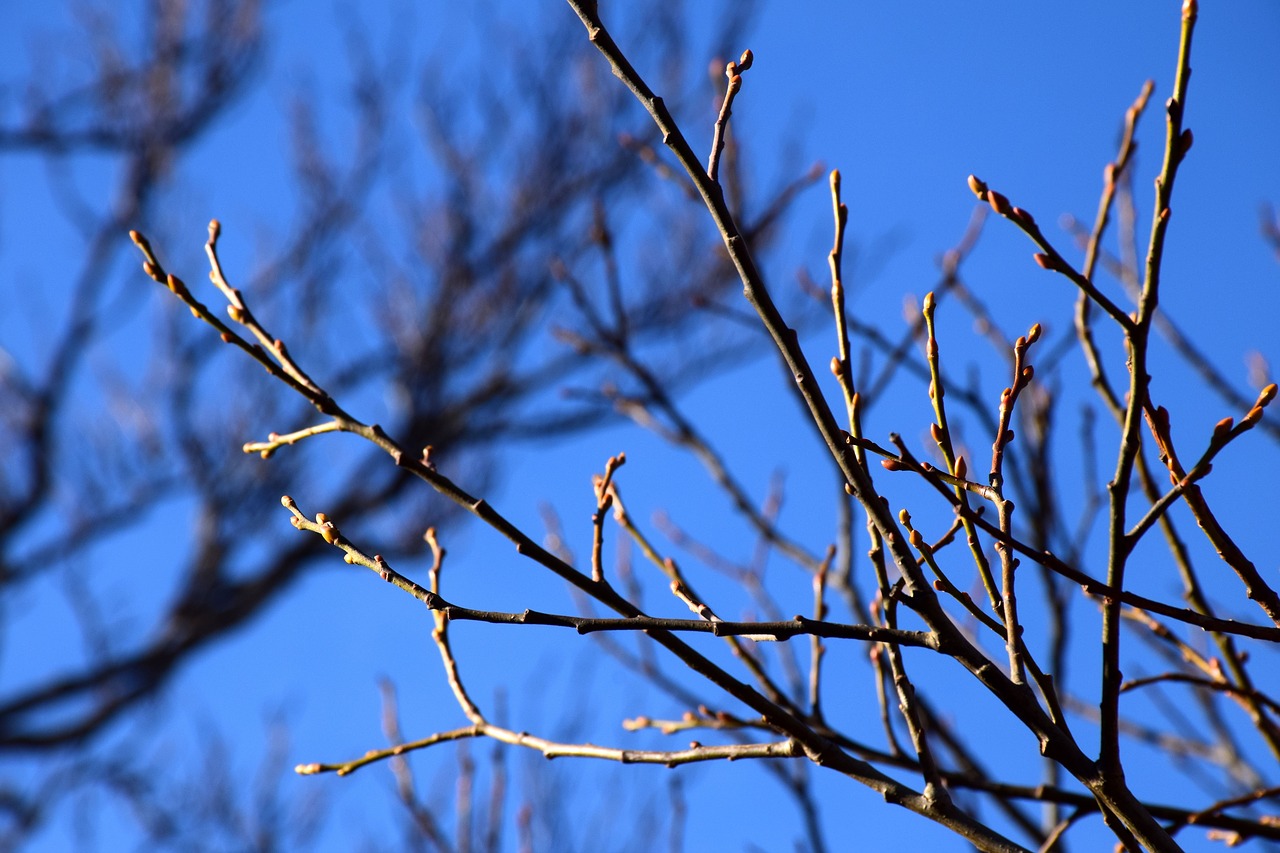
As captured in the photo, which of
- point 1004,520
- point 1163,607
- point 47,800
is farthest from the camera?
point 47,800

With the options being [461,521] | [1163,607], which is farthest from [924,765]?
[461,521]

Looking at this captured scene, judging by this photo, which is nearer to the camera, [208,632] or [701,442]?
[701,442]

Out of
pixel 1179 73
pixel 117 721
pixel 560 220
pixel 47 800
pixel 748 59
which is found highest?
pixel 560 220

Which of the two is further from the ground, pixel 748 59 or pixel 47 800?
pixel 47 800

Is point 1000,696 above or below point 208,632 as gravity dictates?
below

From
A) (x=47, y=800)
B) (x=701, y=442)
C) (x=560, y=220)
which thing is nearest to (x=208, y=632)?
(x=47, y=800)

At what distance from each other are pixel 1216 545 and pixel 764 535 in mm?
1056

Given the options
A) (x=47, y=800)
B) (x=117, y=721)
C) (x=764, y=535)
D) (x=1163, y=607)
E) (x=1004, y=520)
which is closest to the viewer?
(x=1163, y=607)

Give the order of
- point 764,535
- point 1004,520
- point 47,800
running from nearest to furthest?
point 1004,520 → point 764,535 → point 47,800

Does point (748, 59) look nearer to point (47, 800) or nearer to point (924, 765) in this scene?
point (924, 765)

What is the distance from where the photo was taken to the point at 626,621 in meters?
0.76

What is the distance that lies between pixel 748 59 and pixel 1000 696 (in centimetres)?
50

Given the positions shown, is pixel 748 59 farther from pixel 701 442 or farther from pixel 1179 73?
pixel 701 442

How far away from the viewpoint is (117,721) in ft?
20.2
